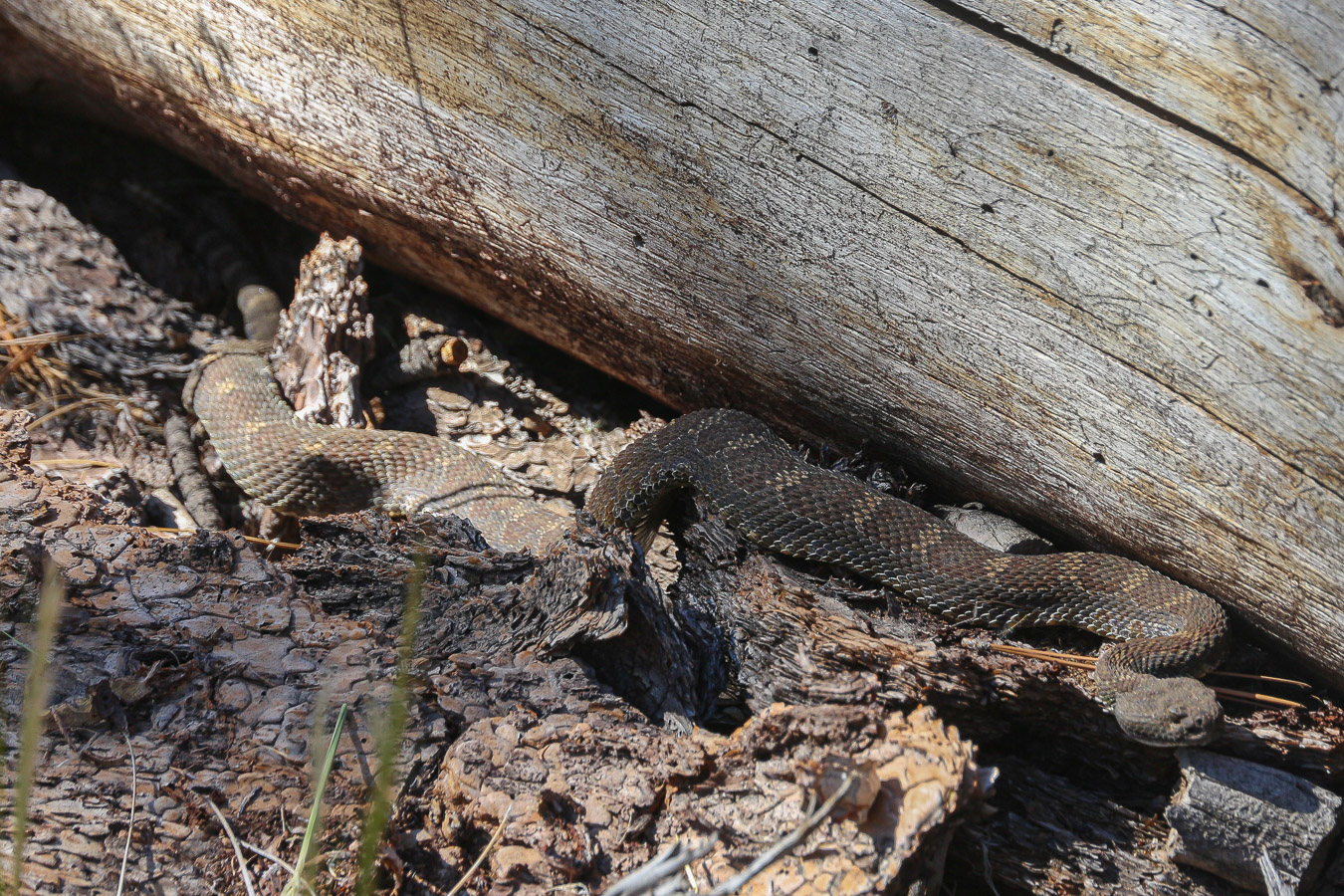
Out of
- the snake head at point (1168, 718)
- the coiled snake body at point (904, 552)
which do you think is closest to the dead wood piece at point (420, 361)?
the coiled snake body at point (904, 552)

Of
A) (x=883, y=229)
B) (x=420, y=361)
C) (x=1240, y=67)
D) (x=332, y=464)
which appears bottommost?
(x=332, y=464)

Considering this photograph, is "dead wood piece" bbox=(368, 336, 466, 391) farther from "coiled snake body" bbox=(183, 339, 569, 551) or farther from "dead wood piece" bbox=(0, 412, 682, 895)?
"dead wood piece" bbox=(0, 412, 682, 895)

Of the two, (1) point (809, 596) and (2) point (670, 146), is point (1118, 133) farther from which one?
(1) point (809, 596)

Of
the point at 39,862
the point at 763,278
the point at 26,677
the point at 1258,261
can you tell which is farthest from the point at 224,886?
the point at 1258,261

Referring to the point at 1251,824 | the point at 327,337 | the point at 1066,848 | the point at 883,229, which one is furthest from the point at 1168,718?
the point at 327,337

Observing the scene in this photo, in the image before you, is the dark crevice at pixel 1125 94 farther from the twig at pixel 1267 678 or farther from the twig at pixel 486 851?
the twig at pixel 486 851

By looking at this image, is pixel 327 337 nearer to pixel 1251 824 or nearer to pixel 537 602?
pixel 537 602
